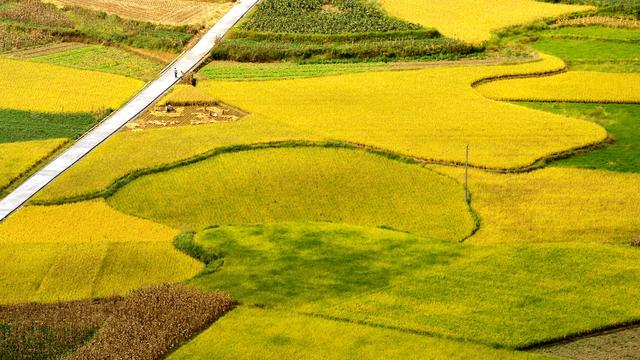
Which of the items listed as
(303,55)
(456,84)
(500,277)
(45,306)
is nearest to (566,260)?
(500,277)

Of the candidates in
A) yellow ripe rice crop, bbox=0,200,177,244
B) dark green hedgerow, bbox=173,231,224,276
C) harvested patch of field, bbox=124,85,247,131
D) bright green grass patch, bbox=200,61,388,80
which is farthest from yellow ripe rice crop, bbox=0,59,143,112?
dark green hedgerow, bbox=173,231,224,276

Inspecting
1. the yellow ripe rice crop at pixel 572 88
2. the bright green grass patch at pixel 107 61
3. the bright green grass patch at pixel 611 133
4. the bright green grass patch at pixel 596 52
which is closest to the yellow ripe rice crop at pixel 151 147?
the bright green grass patch at pixel 107 61

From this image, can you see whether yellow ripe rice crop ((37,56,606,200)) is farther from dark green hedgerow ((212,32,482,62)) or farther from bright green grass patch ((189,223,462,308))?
bright green grass patch ((189,223,462,308))

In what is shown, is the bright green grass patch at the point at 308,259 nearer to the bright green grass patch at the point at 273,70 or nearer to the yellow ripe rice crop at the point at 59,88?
the yellow ripe rice crop at the point at 59,88

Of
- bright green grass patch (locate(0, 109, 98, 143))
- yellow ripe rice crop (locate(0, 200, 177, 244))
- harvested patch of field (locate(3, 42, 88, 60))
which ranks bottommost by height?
yellow ripe rice crop (locate(0, 200, 177, 244))

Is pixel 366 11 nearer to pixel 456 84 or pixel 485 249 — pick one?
pixel 456 84

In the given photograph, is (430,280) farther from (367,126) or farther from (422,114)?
(422,114)
